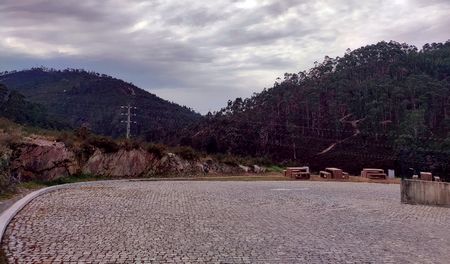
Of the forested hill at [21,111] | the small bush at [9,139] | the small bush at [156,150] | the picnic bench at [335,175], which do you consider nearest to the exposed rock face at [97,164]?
the small bush at [156,150]

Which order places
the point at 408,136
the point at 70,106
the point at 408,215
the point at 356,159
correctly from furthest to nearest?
the point at 70,106, the point at 356,159, the point at 408,136, the point at 408,215

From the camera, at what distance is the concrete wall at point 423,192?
1511 centimetres

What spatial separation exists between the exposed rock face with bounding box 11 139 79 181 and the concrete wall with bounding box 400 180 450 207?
1309 cm

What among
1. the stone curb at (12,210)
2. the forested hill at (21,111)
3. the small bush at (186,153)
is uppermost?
the forested hill at (21,111)

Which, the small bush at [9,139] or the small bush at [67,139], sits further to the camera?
the small bush at [67,139]

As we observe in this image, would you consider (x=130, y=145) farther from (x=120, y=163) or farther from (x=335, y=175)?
(x=335, y=175)

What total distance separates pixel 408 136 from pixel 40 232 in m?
45.7

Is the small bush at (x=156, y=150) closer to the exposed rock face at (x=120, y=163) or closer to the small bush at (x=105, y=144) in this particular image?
→ the exposed rock face at (x=120, y=163)

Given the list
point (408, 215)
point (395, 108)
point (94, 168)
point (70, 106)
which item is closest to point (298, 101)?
point (395, 108)

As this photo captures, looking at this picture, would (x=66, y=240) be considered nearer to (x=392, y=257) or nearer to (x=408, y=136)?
(x=392, y=257)

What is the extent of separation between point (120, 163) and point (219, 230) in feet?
47.0

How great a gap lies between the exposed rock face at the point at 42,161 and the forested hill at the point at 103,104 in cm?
4218

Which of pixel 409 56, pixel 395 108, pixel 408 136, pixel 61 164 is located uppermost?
pixel 409 56

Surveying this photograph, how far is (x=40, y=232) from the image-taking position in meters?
8.41
